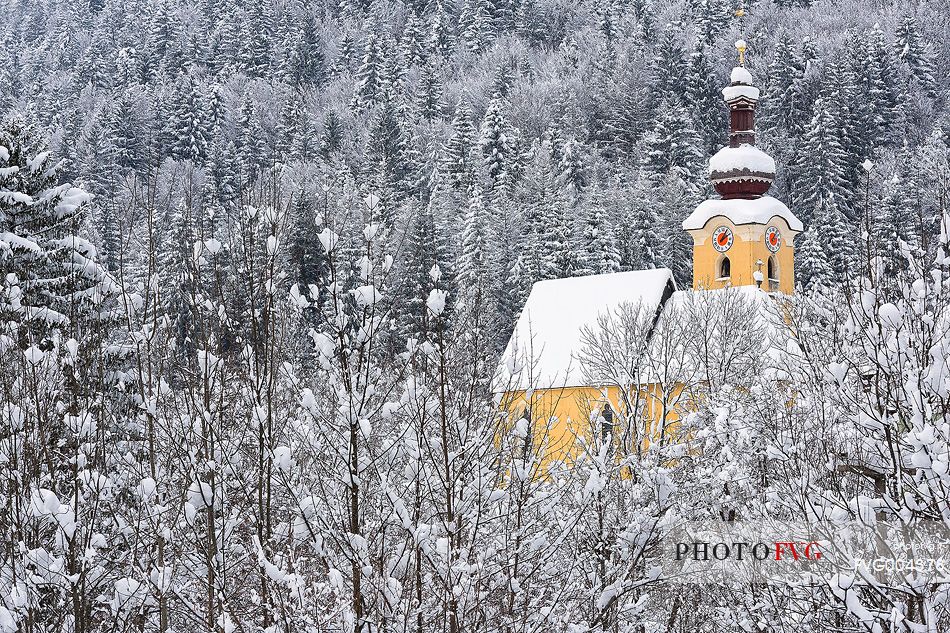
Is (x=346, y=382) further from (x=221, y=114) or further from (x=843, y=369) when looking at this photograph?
(x=221, y=114)

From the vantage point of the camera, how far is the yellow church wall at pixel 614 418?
14.3 metres

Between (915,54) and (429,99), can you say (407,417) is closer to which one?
(915,54)

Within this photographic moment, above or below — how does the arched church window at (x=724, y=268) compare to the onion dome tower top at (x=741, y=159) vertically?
below

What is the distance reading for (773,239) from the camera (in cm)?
3828

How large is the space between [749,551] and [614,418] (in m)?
11.3

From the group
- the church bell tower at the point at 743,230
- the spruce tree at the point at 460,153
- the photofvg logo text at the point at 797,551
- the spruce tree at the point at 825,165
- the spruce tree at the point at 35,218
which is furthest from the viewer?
the spruce tree at the point at 460,153

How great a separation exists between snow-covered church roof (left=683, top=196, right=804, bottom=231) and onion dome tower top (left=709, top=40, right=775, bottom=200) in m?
0.94

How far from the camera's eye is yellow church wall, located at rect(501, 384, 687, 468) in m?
14.3

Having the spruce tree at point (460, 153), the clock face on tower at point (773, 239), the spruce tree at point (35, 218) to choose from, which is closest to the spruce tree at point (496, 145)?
the spruce tree at point (460, 153)

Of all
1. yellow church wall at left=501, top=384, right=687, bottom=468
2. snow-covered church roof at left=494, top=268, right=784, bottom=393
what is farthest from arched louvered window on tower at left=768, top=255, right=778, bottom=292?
→ yellow church wall at left=501, top=384, right=687, bottom=468

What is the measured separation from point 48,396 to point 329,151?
90.5m

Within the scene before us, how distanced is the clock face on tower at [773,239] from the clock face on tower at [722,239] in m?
1.19

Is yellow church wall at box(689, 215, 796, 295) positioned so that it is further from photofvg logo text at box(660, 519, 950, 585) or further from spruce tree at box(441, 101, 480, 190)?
spruce tree at box(441, 101, 480, 190)

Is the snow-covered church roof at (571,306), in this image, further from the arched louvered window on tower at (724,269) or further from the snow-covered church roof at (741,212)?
the snow-covered church roof at (741,212)
